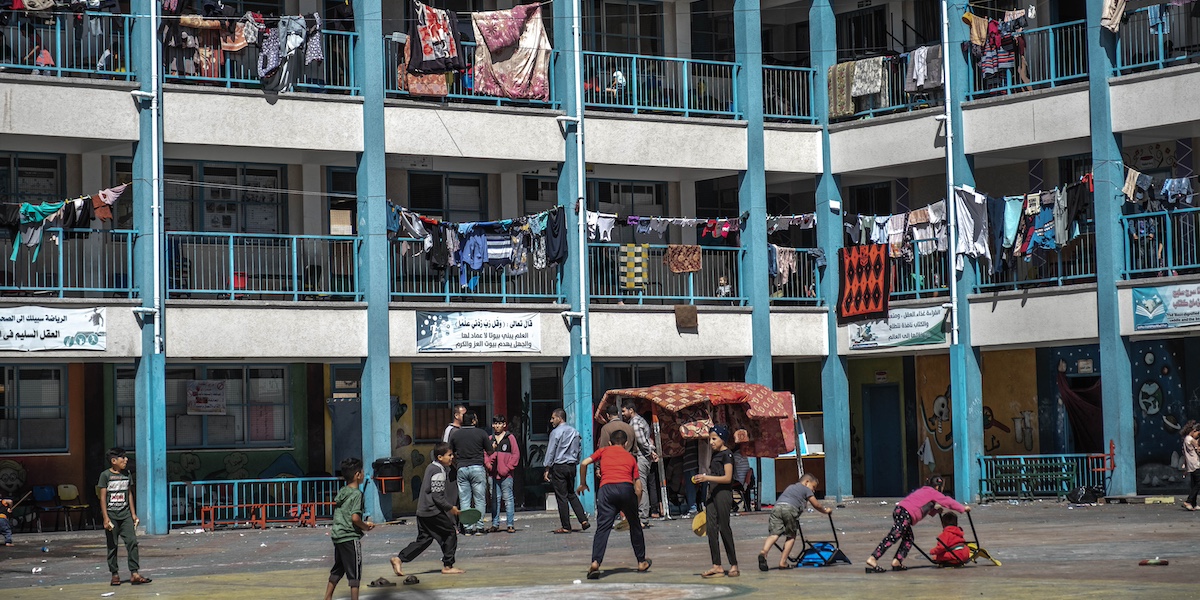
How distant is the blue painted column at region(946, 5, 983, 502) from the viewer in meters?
30.0

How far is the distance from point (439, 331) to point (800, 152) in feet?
25.8

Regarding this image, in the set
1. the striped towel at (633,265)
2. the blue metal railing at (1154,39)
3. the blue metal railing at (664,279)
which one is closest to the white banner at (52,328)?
the blue metal railing at (664,279)

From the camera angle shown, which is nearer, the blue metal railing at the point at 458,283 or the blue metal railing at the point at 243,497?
the blue metal railing at the point at 243,497

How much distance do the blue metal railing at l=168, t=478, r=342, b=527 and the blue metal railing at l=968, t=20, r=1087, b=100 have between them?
1325 centimetres

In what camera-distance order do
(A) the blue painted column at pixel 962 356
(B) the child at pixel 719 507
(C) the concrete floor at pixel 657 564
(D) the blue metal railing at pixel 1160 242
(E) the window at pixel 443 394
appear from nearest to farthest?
(C) the concrete floor at pixel 657 564, (B) the child at pixel 719 507, (D) the blue metal railing at pixel 1160 242, (A) the blue painted column at pixel 962 356, (E) the window at pixel 443 394

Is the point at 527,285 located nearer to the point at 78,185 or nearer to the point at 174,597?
the point at 78,185

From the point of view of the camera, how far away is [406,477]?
30.7 m

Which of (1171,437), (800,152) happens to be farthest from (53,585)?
(1171,437)

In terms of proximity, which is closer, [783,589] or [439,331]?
[783,589]

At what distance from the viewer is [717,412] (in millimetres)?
26781

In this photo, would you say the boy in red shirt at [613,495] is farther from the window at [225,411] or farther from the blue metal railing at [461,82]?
the window at [225,411]

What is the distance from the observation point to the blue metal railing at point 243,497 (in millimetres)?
26938

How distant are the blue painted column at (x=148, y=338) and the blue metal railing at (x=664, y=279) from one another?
25.5 ft

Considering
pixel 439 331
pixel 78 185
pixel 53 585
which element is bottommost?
pixel 53 585
